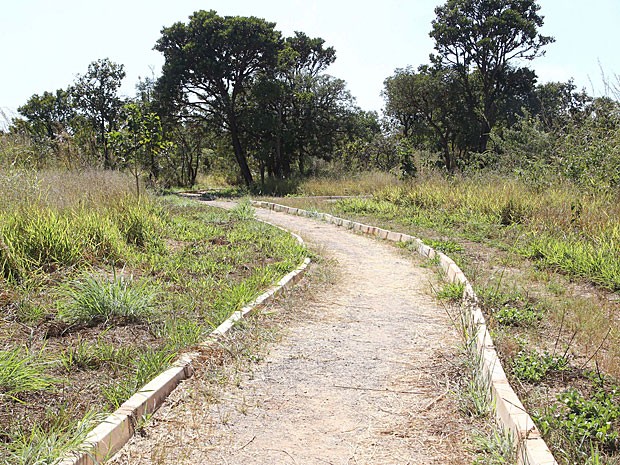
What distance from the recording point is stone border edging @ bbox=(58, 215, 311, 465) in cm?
250

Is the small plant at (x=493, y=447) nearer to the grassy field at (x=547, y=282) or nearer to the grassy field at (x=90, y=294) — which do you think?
the grassy field at (x=547, y=282)

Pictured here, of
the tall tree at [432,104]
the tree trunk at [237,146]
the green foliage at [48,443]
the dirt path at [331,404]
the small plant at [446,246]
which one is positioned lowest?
the dirt path at [331,404]

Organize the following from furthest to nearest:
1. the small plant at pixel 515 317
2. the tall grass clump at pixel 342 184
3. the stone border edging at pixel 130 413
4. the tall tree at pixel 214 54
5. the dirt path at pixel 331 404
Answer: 1. the tall tree at pixel 214 54
2. the tall grass clump at pixel 342 184
3. the small plant at pixel 515 317
4. the dirt path at pixel 331 404
5. the stone border edging at pixel 130 413

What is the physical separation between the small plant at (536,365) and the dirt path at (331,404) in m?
0.47

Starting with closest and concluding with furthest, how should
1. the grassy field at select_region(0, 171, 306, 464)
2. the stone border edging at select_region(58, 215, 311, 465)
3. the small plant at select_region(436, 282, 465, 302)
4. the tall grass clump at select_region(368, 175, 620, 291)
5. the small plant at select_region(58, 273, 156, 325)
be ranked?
the stone border edging at select_region(58, 215, 311, 465) → the grassy field at select_region(0, 171, 306, 464) → the small plant at select_region(58, 273, 156, 325) → the small plant at select_region(436, 282, 465, 302) → the tall grass clump at select_region(368, 175, 620, 291)

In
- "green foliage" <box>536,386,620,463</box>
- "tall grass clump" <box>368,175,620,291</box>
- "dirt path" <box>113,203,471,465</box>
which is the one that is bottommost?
"dirt path" <box>113,203,471,465</box>

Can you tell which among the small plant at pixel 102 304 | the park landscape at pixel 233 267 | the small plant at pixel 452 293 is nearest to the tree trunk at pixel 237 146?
the park landscape at pixel 233 267

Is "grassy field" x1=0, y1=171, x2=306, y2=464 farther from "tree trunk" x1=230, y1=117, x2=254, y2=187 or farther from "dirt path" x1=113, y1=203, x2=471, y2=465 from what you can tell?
"tree trunk" x1=230, y1=117, x2=254, y2=187

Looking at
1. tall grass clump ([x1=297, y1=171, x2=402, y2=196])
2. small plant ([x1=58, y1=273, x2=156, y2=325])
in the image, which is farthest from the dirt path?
tall grass clump ([x1=297, y1=171, x2=402, y2=196])

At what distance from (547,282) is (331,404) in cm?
358

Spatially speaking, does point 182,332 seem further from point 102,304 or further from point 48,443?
point 48,443

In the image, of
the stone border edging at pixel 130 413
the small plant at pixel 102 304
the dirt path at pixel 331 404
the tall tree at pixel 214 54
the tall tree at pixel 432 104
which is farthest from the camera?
the tall tree at pixel 432 104

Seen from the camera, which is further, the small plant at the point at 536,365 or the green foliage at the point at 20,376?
the small plant at the point at 536,365

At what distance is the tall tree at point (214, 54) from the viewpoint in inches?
958
